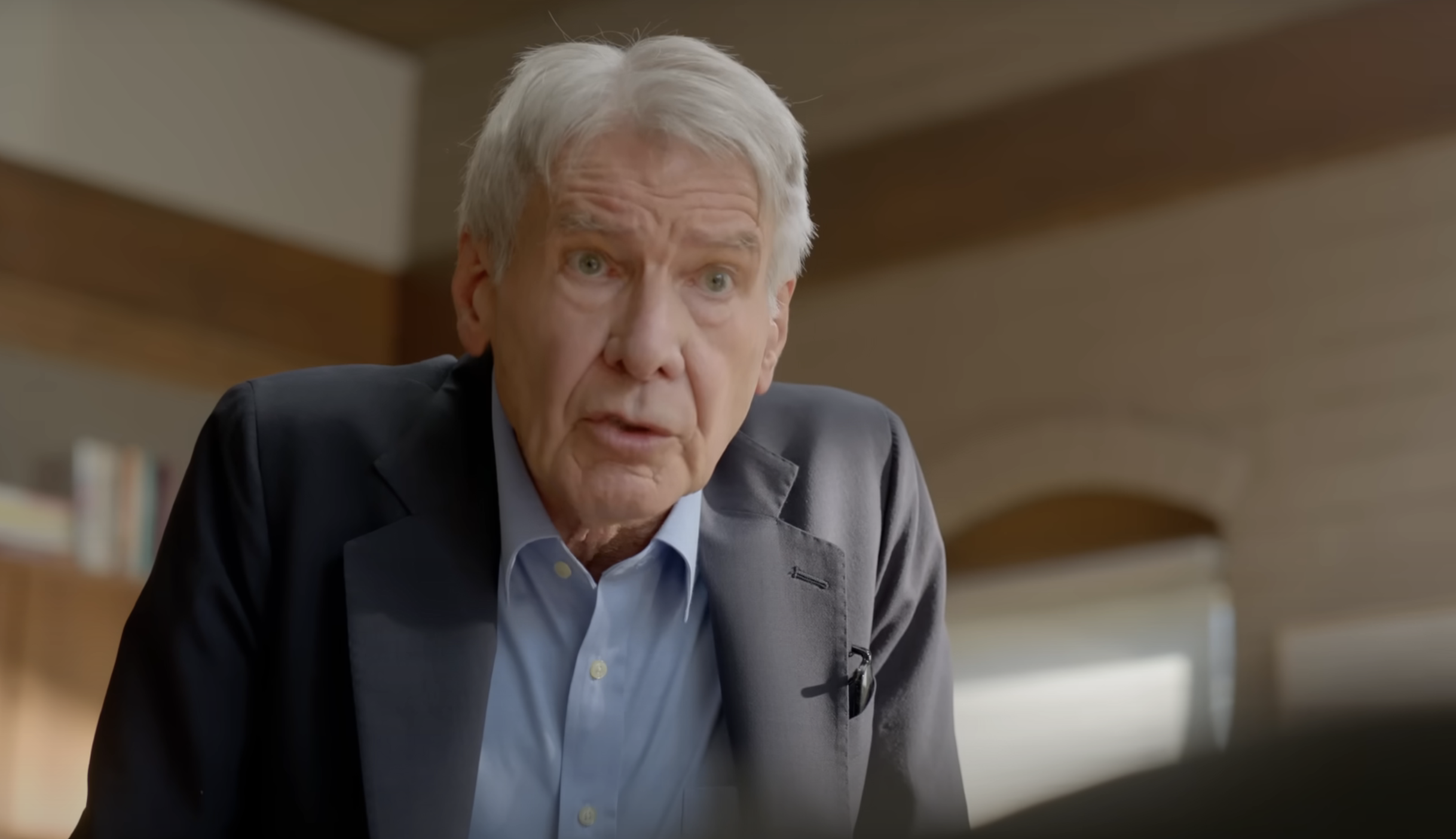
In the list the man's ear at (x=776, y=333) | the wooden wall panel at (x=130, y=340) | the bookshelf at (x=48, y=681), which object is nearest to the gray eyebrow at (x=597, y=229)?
the man's ear at (x=776, y=333)

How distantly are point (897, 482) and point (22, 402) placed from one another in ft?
14.9

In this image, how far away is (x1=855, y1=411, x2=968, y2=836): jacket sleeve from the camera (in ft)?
4.61

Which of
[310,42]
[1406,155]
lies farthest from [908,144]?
[310,42]

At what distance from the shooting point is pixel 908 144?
511cm

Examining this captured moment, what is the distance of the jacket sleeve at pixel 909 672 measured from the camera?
55.4 inches

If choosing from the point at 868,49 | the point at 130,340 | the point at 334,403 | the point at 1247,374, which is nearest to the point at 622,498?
the point at 334,403

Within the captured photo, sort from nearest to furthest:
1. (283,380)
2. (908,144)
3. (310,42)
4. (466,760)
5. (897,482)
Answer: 1. (466,760)
2. (283,380)
3. (897,482)
4. (908,144)
5. (310,42)

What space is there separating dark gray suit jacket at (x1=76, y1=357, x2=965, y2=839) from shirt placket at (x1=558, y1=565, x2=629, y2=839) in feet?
0.28

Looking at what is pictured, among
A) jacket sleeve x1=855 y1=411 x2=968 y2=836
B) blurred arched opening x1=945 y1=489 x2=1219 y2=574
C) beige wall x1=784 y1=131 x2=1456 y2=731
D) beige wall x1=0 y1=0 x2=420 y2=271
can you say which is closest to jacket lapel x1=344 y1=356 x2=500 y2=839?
jacket sleeve x1=855 y1=411 x2=968 y2=836

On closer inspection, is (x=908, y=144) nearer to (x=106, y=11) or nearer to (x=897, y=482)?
(x=106, y=11)

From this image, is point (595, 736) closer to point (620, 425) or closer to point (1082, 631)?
point (620, 425)

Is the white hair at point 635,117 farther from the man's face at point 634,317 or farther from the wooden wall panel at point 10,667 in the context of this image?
the wooden wall panel at point 10,667

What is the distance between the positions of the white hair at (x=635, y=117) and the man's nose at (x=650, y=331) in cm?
11

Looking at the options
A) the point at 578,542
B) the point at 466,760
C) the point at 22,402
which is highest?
the point at 22,402
